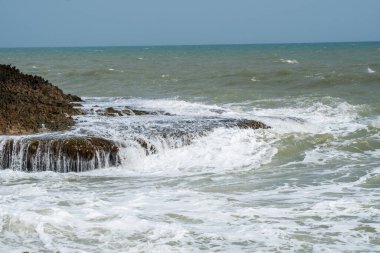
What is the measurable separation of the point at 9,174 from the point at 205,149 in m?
4.39

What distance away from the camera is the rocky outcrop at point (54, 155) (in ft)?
40.0

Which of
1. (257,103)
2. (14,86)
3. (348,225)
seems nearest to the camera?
(348,225)

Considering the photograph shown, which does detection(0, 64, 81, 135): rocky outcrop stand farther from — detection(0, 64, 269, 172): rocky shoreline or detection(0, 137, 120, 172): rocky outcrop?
detection(0, 137, 120, 172): rocky outcrop

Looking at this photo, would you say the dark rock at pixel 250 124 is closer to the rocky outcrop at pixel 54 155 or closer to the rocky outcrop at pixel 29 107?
the rocky outcrop at pixel 54 155

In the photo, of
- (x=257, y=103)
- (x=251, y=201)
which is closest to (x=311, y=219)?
(x=251, y=201)

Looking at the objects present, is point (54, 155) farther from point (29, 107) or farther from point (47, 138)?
point (29, 107)

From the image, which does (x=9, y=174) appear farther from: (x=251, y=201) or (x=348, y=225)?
(x=348, y=225)

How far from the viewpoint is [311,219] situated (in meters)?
8.44

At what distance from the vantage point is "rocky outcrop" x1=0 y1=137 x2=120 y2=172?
12.2 m

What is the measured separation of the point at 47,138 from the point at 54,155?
0.60 m

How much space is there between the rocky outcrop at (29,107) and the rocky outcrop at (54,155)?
1.01 meters

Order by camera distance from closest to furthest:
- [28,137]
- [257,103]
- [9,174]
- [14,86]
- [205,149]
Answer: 1. [9,174]
2. [28,137]
3. [205,149]
4. [14,86]
5. [257,103]

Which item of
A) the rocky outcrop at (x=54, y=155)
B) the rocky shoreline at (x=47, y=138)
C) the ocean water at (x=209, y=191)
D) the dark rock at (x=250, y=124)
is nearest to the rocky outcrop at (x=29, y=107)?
the rocky shoreline at (x=47, y=138)

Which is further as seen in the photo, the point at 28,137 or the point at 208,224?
the point at 28,137
